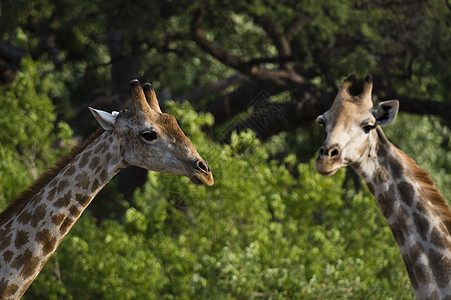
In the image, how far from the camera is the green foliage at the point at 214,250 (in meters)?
10.2

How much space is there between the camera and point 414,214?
707 cm

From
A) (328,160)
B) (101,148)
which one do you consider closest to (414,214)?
(328,160)

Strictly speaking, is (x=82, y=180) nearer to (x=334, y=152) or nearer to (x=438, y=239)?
(x=334, y=152)

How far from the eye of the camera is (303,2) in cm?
1627

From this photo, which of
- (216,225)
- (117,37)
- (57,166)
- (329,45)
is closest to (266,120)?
(329,45)

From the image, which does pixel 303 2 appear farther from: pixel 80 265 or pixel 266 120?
pixel 80 265

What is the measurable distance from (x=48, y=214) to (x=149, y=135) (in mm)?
974

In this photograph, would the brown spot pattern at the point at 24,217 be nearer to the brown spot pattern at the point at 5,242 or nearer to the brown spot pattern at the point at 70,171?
the brown spot pattern at the point at 5,242

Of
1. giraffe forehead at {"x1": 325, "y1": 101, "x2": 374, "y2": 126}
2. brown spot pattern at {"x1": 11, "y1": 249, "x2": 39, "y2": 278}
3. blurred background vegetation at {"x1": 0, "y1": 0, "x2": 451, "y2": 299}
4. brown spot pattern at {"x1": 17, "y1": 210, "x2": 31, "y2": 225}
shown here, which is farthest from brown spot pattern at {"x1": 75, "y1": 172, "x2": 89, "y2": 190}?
blurred background vegetation at {"x1": 0, "y1": 0, "x2": 451, "y2": 299}

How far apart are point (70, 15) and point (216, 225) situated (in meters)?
8.75

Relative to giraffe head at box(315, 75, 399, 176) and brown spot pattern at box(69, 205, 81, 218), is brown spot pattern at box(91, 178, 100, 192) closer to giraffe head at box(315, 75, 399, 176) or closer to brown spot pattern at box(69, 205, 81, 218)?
brown spot pattern at box(69, 205, 81, 218)

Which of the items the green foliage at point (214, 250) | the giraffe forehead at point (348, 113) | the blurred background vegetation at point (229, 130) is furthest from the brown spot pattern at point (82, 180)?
the green foliage at point (214, 250)

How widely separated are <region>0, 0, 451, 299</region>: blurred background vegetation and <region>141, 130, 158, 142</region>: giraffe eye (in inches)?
142

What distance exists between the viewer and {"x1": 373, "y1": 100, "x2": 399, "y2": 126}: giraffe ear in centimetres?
746
